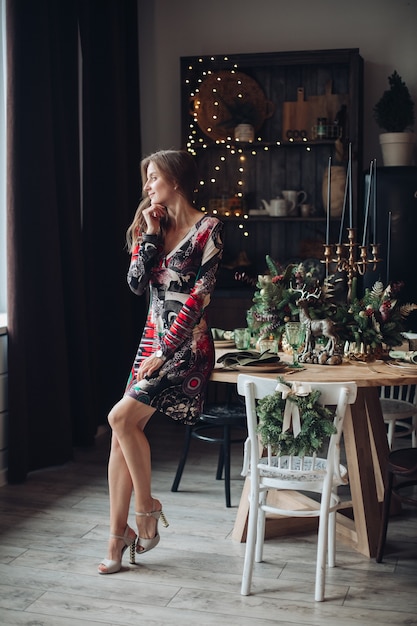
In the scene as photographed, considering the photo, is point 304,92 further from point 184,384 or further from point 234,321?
point 184,384

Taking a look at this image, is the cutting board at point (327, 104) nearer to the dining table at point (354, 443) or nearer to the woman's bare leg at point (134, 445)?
the dining table at point (354, 443)

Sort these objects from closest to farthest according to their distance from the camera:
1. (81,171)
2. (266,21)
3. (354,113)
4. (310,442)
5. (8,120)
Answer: (310,442) → (8,120) → (81,171) → (354,113) → (266,21)

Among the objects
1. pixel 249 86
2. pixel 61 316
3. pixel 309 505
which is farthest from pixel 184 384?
pixel 249 86

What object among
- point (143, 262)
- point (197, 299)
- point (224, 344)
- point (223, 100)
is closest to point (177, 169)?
point (143, 262)

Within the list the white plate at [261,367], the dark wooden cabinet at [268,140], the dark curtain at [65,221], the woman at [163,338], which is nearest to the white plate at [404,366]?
the white plate at [261,367]

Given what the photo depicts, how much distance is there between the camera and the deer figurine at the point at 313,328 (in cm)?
326

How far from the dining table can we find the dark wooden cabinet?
2256 millimetres

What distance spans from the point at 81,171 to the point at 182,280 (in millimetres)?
1948

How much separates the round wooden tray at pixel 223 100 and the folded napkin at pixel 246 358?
2605mm

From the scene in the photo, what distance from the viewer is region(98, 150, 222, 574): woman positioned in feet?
9.91

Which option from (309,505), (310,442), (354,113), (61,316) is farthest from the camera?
(354,113)

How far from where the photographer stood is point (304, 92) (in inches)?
218

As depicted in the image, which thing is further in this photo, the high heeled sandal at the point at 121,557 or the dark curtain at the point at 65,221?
the dark curtain at the point at 65,221

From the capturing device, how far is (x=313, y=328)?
3.29 meters
